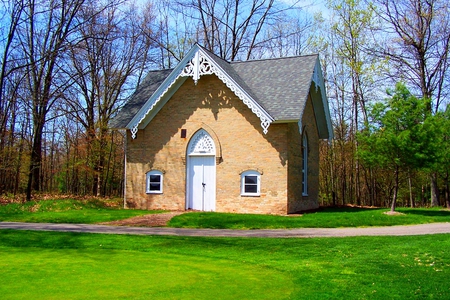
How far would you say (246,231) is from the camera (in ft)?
57.1

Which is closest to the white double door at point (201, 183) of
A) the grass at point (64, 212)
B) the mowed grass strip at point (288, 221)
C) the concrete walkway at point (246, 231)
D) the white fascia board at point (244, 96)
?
the grass at point (64, 212)

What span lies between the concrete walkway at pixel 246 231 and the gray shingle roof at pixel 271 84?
6.05 meters

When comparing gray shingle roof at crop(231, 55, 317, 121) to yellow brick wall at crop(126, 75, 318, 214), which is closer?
gray shingle roof at crop(231, 55, 317, 121)

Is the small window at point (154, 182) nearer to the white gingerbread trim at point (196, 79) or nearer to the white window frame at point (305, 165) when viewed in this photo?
the white gingerbread trim at point (196, 79)

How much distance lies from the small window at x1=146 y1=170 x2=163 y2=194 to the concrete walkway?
258 inches

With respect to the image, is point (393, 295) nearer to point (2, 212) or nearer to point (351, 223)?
point (351, 223)

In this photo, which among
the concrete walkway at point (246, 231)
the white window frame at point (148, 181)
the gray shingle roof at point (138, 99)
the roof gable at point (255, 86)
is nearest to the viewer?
the concrete walkway at point (246, 231)

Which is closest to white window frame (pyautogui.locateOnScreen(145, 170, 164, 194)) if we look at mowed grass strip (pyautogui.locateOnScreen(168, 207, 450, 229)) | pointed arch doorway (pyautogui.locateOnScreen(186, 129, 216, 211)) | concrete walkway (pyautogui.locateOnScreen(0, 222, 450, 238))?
pointed arch doorway (pyautogui.locateOnScreen(186, 129, 216, 211))

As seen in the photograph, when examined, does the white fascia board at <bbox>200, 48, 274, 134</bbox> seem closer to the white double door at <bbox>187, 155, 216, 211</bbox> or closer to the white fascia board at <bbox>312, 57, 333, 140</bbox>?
the white double door at <bbox>187, 155, 216, 211</bbox>

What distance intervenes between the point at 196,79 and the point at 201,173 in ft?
15.5

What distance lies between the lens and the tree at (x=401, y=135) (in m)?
21.7

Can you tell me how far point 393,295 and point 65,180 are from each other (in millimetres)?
43446

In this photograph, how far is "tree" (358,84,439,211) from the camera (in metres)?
21.7

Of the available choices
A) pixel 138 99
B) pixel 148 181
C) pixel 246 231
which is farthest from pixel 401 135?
pixel 138 99
